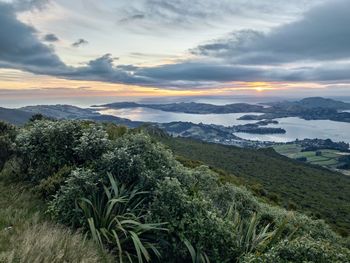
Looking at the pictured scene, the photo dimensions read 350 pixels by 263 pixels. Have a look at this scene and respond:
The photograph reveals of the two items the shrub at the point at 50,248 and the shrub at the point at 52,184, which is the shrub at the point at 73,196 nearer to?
the shrub at the point at 52,184

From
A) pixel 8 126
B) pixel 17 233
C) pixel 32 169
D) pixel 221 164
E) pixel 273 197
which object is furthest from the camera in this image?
pixel 221 164

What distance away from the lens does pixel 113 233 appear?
5.64 meters

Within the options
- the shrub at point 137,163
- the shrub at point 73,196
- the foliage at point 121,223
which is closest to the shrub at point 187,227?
the foliage at point 121,223

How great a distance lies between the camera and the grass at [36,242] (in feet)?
13.3

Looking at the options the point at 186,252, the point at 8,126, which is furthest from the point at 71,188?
the point at 8,126

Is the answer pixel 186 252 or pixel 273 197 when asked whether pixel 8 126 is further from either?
pixel 273 197

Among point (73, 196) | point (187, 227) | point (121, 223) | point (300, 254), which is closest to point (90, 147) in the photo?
point (73, 196)

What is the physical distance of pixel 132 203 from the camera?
6.43 metres

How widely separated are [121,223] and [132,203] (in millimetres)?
744

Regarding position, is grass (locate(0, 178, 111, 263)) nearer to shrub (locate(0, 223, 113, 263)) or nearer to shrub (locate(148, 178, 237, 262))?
shrub (locate(0, 223, 113, 263))

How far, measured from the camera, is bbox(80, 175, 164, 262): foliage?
17.8 feet

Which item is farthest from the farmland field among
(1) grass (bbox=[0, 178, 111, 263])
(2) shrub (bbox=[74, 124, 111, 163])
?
(1) grass (bbox=[0, 178, 111, 263])

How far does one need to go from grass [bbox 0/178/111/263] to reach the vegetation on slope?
9cm

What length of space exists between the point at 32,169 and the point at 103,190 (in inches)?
79.5
